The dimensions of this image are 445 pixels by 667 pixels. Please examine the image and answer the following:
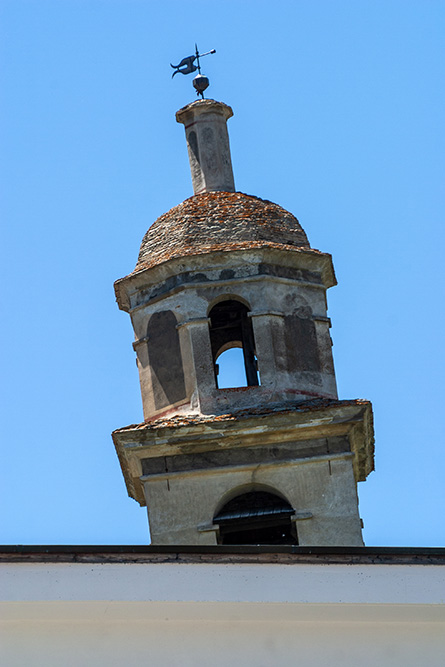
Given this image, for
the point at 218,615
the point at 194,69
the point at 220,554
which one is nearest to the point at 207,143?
the point at 194,69

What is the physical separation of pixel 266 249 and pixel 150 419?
8.48 ft

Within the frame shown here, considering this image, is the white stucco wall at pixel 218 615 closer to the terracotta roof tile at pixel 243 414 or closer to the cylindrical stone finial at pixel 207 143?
the terracotta roof tile at pixel 243 414

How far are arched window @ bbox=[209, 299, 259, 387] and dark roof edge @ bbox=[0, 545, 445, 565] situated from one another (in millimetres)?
10523

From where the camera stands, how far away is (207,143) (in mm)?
21562

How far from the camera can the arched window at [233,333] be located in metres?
20.4

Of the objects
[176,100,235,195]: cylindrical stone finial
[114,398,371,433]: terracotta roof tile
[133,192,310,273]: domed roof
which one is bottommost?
[114,398,371,433]: terracotta roof tile

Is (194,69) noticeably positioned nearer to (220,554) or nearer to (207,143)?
(207,143)

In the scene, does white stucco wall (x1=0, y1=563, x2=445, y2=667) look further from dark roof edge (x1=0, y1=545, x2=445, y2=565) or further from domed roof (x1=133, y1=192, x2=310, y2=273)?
domed roof (x1=133, y1=192, x2=310, y2=273)

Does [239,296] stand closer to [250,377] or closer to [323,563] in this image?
[250,377]

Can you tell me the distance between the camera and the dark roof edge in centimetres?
952

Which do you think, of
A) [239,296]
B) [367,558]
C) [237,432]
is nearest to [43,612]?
[367,558]

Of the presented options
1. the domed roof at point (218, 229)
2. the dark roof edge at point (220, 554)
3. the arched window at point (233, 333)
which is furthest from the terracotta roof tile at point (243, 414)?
the dark roof edge at point (220, 554)

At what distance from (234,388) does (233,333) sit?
2.00 metres

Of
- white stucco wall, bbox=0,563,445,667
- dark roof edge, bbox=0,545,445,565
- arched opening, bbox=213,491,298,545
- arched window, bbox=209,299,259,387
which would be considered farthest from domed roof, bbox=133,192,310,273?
white stucco wall, bbox=0,563,445,667
